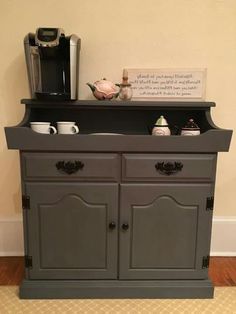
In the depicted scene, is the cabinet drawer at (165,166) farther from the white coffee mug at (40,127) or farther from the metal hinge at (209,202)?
the white coffee mug at (40,127)

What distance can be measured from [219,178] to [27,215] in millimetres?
1278

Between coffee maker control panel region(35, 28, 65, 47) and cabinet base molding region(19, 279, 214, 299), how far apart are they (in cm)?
126

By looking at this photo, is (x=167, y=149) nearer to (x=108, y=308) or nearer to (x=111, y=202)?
(x=111, y=202)

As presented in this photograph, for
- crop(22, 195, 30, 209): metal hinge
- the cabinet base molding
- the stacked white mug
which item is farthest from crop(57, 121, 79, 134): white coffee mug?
the cabinet base molding

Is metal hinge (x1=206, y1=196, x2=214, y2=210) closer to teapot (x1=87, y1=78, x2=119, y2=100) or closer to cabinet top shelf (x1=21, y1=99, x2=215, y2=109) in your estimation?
cabinet top shelf (x1=21, y1=99, x2=215, y2=109)

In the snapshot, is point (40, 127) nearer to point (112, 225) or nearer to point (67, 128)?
point (67, 128)

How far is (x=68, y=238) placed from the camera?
1446 mm

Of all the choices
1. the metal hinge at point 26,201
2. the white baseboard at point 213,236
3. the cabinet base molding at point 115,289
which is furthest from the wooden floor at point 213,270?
the metal hinge at point 26,201

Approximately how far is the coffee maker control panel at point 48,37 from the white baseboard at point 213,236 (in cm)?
118

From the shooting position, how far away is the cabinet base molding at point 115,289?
1487 millimetres

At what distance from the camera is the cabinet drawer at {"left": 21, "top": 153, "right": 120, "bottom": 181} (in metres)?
1.37

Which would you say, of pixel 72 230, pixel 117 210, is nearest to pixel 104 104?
pixel 117 210

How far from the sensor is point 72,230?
4.73ft

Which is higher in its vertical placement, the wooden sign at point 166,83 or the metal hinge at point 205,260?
the wooden sign at point 166,83
